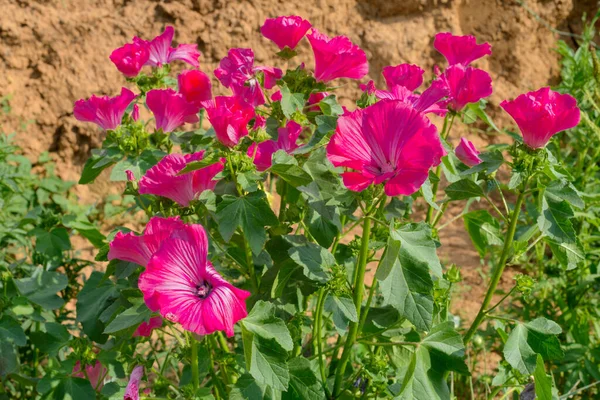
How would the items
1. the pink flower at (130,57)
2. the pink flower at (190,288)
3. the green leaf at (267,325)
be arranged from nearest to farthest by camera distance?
the pink flower at (190,288), the green leaf at (267,325), the pink flower at (130,57)

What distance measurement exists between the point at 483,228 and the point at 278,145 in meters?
0.63

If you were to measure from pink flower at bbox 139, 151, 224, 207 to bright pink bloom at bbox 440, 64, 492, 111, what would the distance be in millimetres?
606

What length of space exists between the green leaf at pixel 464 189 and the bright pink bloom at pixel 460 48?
1.40ft

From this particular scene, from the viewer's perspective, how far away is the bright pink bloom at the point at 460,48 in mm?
1798

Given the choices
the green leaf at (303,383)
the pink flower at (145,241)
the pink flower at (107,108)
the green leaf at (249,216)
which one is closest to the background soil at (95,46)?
the pink flower at (107,108)

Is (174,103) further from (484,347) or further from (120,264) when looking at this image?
(484,347)

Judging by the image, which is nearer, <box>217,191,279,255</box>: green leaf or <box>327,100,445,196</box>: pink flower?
<box>327,100,445,196</box>: pink flower

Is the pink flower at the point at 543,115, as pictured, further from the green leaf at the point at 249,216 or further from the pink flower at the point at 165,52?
the pink flower at the point at 165,52

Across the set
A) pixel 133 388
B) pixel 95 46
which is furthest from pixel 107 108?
pixel 95 46

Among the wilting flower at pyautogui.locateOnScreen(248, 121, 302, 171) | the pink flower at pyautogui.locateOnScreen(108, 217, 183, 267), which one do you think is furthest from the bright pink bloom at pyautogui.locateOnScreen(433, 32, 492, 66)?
the pink flower at pyautogui.locateOnScreen(108, 217, 183, 267)

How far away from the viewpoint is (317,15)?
3.90 metres

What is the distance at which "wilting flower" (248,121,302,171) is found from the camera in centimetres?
154

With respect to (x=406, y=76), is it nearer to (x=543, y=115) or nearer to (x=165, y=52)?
(x=543, y=115)

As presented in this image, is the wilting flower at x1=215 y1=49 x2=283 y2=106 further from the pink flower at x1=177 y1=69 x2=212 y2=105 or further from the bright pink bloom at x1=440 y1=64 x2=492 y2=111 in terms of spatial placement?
the bright pink bloom at x1=440 y1=64 x2=492 y2=111
